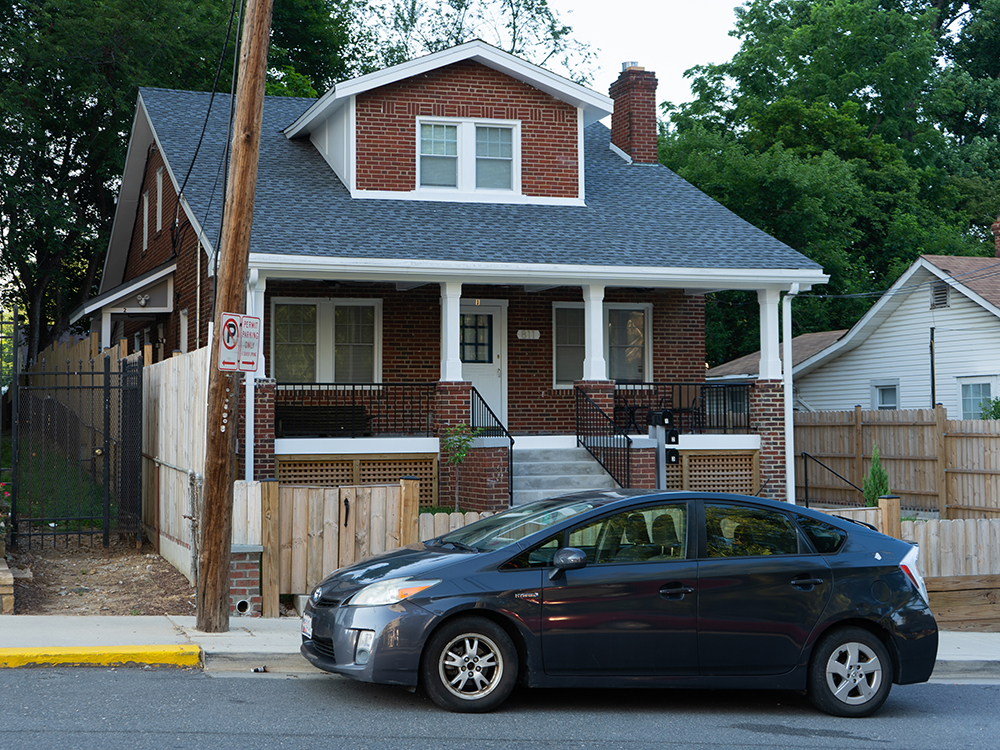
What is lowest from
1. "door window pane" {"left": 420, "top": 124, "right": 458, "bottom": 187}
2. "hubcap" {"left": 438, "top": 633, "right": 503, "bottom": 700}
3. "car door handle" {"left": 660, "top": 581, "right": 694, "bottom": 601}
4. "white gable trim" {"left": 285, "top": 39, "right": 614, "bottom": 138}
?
"hubcap" {"left": 438, "top": 633, "right": 503, "bottom": 700}

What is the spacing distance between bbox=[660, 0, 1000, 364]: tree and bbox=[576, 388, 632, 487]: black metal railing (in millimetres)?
15602

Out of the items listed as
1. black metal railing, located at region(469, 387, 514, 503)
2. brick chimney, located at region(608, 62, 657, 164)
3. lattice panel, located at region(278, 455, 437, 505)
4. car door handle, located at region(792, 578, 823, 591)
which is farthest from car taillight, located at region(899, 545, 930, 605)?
brick chimney, located at region(608, 62, 657, 164)

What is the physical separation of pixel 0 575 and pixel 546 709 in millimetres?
5362

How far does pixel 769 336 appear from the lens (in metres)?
17.3

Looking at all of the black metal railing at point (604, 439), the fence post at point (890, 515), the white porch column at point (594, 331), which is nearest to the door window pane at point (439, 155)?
the white porch column at point (594, 331)

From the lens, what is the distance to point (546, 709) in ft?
24.7

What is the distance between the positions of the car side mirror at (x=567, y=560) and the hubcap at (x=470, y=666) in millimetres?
635

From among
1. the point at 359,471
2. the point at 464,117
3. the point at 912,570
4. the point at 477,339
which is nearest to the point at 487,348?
the point at 477,339

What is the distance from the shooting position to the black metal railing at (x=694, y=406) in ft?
57.7

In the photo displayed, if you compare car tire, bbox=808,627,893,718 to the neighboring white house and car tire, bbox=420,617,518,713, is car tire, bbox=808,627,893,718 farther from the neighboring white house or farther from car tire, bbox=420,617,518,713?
the neighboring white house

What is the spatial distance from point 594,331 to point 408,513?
6.89 m

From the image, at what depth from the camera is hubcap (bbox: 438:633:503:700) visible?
23.6 feet

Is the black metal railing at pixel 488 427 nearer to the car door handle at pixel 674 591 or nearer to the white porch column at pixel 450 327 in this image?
the white porch column at pixel 450 327

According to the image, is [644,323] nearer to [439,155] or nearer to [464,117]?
[439,155]
